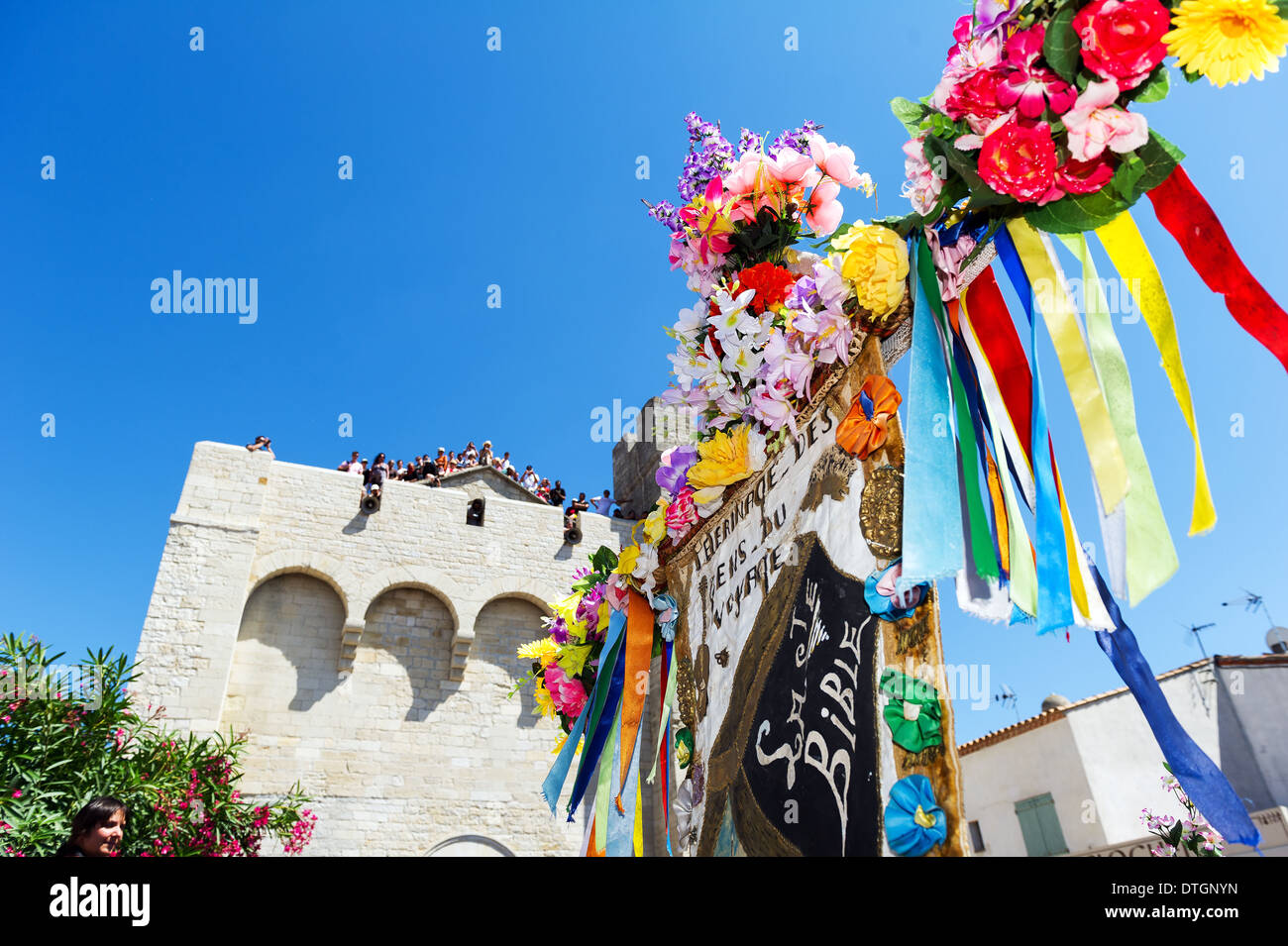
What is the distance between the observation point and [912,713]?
1938mm

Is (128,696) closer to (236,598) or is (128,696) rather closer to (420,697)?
(236,598)

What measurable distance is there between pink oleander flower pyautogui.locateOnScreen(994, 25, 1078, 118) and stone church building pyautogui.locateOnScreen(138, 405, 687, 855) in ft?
31.1

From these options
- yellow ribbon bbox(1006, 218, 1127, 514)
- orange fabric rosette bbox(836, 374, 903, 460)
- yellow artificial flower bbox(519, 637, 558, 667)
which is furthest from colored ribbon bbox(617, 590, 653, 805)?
yellow ribbon bbox(1006, 218, 1127, 514)

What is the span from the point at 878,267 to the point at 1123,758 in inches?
649

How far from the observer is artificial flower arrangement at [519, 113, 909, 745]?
8.94ft

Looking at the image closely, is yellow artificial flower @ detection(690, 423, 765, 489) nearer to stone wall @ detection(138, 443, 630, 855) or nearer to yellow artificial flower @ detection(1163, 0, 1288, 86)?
yellow artificial flower @ detection(1163, 0, 1288, 86)

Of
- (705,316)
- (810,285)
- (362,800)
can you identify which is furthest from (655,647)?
(362,800)

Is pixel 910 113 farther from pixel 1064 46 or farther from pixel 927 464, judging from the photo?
pixel 927 464

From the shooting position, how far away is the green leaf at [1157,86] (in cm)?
187

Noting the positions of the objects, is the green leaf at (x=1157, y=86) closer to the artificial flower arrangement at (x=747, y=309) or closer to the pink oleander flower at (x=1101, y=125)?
the pink oleander flower at (x=1101, y=125)

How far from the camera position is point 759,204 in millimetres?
3525

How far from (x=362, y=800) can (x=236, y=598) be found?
3.39 m

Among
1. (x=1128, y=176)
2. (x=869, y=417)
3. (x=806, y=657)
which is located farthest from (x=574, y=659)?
(x=1128, y=176)
